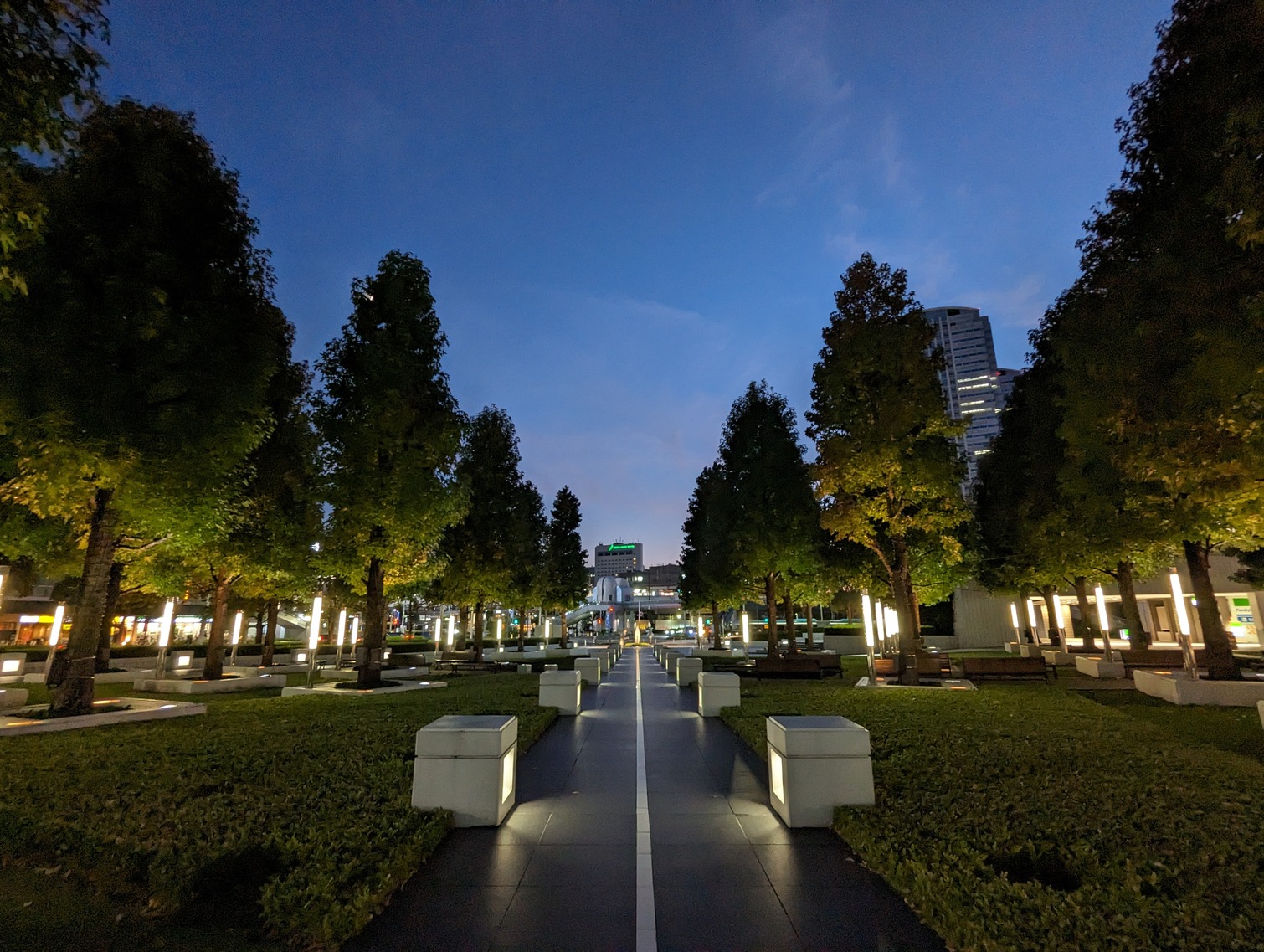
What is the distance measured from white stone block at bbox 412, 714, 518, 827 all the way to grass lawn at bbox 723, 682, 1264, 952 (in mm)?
3654

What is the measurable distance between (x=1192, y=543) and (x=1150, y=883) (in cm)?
1588

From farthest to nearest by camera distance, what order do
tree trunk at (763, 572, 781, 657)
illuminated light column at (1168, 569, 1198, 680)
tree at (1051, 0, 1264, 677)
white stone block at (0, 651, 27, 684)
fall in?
tree trunk at (763, 572, 781, 657), white stone block at (0, 651, 27, 684), illuminated light column at (1168, 569, 1198, 680), tree at (1051, 0, 1264, 677)

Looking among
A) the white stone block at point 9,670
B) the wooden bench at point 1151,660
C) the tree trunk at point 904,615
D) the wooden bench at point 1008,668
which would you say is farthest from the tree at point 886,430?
the white stone block at point 9,670

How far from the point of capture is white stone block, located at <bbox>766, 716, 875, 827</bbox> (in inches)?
245

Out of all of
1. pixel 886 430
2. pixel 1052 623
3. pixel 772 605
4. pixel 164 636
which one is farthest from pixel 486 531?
pixel 1052 623

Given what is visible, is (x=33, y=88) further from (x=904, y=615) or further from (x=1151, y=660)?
(x=1151, y=660)

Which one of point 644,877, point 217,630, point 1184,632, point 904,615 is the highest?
point 904,615

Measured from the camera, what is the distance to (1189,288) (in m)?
8.75

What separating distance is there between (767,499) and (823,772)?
20.4m

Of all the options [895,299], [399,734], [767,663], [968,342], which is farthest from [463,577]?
[968,342]

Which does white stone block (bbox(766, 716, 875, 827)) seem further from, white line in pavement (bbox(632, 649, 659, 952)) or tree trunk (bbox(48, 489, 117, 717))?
tree trunk (bbox(48, 489, 117, 717))

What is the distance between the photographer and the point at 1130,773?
691 centimetres

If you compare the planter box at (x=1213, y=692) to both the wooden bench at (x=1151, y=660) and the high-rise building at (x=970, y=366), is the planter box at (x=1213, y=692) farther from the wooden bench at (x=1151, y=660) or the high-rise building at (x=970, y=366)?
the high-rise building at (x=970, y=366)

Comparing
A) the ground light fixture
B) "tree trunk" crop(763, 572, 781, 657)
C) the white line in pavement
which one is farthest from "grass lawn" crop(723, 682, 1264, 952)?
"tree trunk" crop(763, 572, 781, 657)
